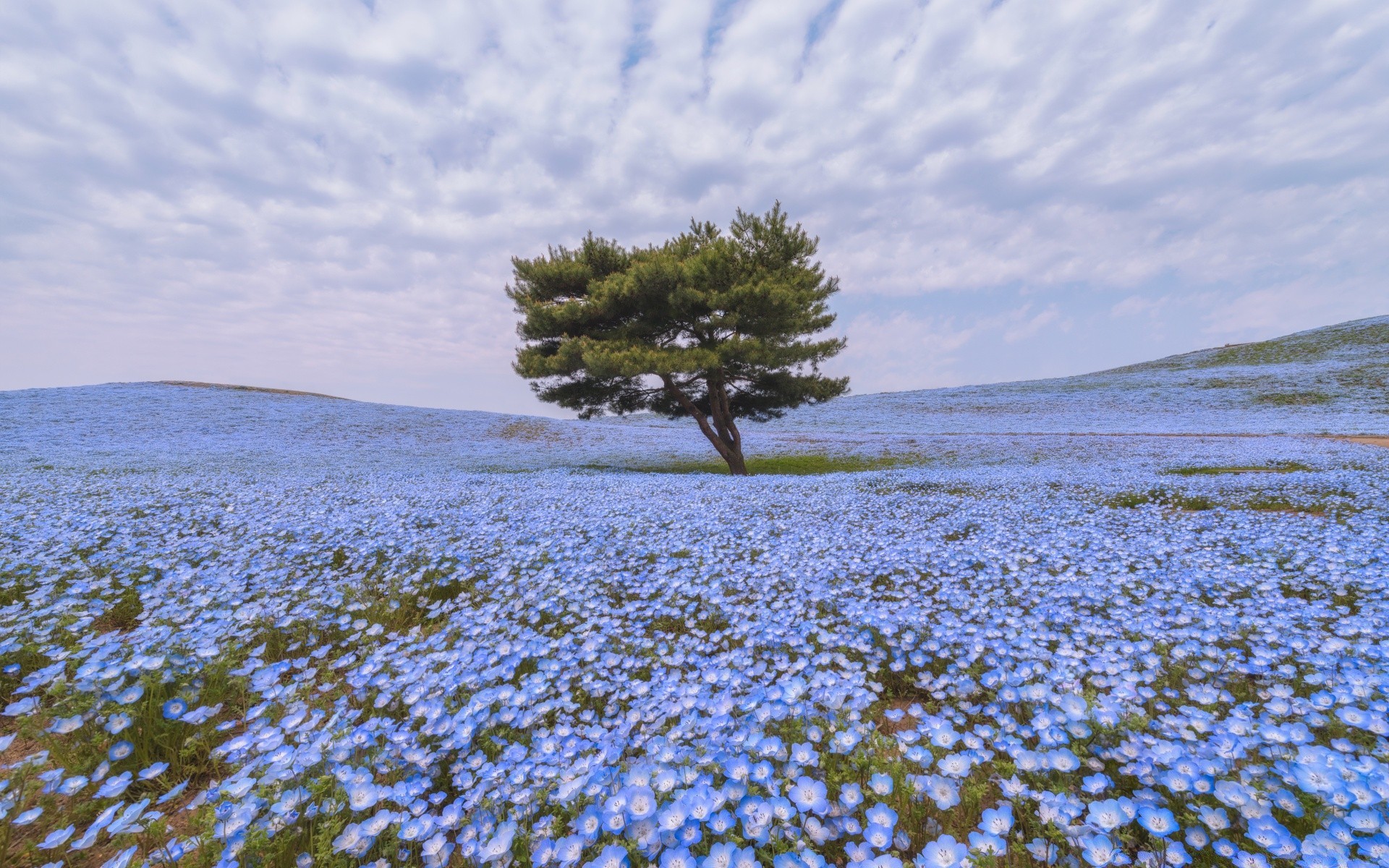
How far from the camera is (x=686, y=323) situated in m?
18.7

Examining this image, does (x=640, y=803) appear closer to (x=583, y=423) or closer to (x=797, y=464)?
(x=797, y=464)

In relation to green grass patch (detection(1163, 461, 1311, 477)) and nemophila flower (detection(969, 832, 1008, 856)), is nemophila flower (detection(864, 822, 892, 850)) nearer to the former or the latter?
nemophila flower (detection(969, 832, 1008, 856))

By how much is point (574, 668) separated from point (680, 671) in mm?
730

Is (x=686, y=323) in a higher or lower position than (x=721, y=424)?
higher

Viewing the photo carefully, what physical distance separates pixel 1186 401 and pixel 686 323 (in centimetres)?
3805

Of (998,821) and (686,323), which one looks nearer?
(998,821)

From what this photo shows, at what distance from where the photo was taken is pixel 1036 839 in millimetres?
2211

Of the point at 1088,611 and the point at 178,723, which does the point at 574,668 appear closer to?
the point at 178,723

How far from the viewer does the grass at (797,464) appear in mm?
21172

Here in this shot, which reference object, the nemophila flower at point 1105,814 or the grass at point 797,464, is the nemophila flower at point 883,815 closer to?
the nemophila flower at point 1105,814

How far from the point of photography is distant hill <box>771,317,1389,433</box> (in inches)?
1173

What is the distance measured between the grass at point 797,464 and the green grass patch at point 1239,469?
764 centimetres

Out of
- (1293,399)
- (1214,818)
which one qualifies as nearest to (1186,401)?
(1293,399)

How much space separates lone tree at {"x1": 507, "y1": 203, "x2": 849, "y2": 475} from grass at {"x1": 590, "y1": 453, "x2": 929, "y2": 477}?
2157 millimetres
